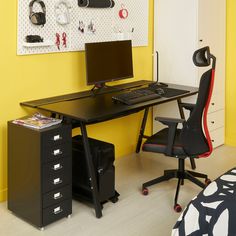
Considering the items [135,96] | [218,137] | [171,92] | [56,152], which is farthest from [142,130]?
[56,152]

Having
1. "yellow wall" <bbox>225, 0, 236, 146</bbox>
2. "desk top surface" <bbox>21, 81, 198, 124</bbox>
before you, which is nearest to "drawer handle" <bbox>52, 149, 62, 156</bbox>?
"desk top surface" <bbox>21, 81, 198, 124</bbox>

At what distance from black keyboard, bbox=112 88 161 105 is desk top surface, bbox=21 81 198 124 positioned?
40 mm

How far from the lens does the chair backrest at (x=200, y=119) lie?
9.23 feet

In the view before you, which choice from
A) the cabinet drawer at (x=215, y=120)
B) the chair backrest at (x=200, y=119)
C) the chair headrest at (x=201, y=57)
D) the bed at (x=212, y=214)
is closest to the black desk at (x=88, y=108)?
the chair backrest at (x=200, y=119)

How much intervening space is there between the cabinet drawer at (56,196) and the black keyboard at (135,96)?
0.79 meters

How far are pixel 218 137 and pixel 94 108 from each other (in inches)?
78.9

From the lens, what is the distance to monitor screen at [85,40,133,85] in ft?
10.8

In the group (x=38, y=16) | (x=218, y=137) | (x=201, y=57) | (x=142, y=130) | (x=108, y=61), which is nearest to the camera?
(x=201, y=57)

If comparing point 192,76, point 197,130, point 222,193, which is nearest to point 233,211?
point 222,193

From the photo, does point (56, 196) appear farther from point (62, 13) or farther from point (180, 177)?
point (62, 13)

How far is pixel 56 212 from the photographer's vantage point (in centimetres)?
277

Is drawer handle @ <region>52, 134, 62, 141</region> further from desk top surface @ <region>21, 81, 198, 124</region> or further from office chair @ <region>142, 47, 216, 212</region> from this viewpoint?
office chair @ <region>142, 47, 216, 212</region>

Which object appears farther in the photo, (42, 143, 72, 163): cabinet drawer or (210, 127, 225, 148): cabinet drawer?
(210, 127, 225, 148): cabinet drawer

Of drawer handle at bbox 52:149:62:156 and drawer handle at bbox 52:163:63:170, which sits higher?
drawer handle at bbox 52:149:62:156
